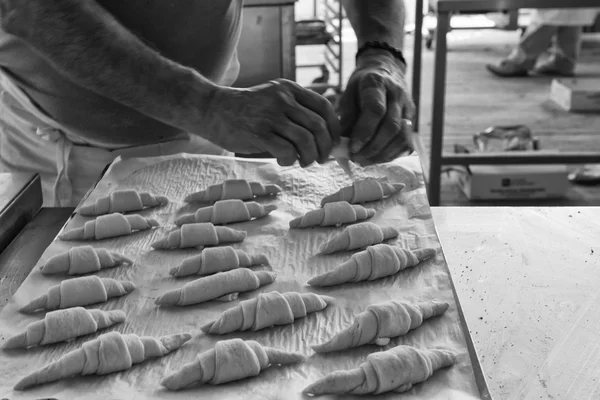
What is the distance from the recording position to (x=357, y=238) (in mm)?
1521

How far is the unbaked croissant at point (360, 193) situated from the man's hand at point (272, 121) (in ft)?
1.14

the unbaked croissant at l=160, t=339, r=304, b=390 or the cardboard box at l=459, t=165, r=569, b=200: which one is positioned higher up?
the unbaked croissant at l=160, t=339, r=304, b=390

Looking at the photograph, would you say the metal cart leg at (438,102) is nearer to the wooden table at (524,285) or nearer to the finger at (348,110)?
the wooden table at (524,285)

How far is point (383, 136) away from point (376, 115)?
1.9 inches

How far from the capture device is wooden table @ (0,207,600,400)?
1170 mm

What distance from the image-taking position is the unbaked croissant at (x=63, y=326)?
3.89ft

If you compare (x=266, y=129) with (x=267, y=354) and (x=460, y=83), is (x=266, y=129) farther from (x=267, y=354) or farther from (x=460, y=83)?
(x=460, y=83)

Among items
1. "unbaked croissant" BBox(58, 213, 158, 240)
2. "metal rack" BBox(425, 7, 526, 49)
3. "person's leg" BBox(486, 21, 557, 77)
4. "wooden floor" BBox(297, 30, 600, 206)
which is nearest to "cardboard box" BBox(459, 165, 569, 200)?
"wooden floor" BBox(297, 30, 600, 206)

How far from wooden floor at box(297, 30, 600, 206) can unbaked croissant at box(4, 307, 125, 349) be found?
2.87 meters

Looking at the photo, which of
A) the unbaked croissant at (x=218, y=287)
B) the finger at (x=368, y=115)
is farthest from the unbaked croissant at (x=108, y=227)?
the finger at (x=368, y=115)

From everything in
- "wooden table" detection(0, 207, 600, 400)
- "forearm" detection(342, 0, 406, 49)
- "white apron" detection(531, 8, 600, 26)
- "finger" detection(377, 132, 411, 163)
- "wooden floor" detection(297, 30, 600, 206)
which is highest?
"forearm" detection(342, 0, 406, 49)

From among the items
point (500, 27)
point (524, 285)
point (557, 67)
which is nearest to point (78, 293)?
point (524, 285)

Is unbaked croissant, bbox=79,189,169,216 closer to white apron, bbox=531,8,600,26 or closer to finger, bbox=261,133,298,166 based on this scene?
finger, bbox=261,133,298,166

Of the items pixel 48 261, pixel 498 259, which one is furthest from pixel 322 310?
pixel 48 261
